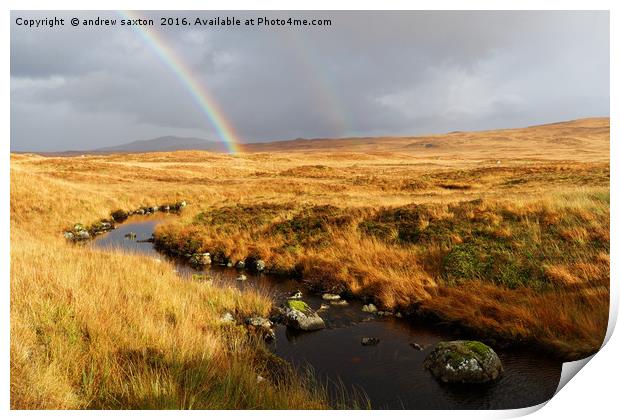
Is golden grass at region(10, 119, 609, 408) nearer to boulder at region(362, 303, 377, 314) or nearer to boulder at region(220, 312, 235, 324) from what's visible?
boulder at region(220, 312, 235, 324)

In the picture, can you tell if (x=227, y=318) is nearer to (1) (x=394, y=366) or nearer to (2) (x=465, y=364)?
(1) (x=394, y=366)

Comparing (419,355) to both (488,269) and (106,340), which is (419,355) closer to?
(488,269)

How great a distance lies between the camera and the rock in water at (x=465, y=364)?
657cm

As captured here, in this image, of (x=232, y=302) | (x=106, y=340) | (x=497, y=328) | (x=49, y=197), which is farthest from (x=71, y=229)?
(x=497, y=328)

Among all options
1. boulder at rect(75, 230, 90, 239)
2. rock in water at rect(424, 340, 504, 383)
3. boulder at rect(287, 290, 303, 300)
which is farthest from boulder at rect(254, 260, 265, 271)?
boulder at rect(75, 230, 90, 239)

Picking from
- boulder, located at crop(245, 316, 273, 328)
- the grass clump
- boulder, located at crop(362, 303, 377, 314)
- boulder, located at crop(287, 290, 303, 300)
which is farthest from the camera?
boulder, located at crop(287, 290, 303, 300)

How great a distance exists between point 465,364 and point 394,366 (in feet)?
4.01

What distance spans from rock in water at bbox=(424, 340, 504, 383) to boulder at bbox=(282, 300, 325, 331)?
268 cm

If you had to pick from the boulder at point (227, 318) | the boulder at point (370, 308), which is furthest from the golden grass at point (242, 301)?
the boulder at point (370, 308)

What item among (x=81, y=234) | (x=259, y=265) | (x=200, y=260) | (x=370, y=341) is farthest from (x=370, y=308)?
(x=81, y=234)

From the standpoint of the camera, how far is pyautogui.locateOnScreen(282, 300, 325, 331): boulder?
8930 millimetres

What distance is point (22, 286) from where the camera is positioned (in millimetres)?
6887

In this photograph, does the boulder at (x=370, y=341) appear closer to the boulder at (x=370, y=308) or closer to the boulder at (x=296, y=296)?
the boulder at (x=370, y=308)

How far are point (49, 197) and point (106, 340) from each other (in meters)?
21.4
